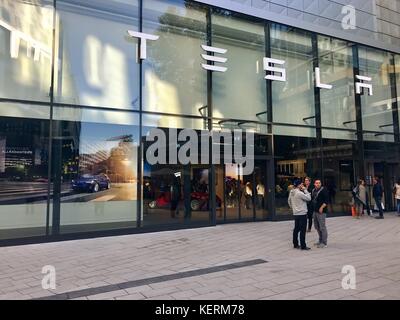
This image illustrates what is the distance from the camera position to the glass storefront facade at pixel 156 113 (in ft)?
32.2

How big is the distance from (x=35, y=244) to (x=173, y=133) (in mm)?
5514

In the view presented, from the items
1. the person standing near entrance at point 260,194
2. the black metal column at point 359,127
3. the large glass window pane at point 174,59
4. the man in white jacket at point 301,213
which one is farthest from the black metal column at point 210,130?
the black metal column at point 359,127

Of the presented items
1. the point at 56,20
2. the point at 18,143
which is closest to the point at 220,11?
the point at 56,20

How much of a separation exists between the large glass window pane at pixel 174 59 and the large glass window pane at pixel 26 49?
3.09 metres

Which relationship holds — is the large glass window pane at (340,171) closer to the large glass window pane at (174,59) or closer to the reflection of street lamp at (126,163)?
the large glass window pane at (174,59)

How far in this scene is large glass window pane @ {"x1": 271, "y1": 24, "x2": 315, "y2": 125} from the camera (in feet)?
46.7

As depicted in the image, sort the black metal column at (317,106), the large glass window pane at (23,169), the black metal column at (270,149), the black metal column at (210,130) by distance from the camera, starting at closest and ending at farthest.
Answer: the large glass window pane at (23,169)
the black metal column at (210,130)
the black metal column at (270,149)
the black metal column at (317,106)

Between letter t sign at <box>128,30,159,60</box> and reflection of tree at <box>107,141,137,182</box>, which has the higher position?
letter t sign at <box>128,30,159,60</box>

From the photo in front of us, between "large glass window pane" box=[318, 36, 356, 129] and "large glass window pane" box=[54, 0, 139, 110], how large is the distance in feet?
28.5

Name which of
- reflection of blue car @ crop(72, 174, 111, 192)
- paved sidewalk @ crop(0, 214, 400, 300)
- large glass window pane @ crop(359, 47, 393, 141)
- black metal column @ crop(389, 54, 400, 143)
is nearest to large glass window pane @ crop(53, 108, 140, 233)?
reflection of blue car @ crop(72, 174, 111, 192)

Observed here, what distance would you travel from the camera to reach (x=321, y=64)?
15.4 meters

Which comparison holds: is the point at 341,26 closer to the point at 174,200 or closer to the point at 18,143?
the point at 174,200

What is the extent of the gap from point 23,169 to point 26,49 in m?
3.52

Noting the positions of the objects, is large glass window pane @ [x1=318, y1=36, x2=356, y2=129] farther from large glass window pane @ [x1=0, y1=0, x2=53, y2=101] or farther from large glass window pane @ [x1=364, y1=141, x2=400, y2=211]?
large glass window pane @ [x1=0, y1=0, x2=53, y2=101]
